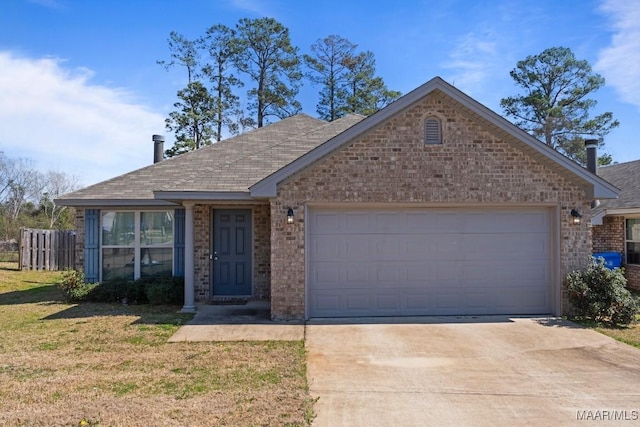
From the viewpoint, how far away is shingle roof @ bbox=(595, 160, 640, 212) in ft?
→ 46.1

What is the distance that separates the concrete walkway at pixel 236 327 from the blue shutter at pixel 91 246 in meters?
3.36

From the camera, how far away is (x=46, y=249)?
61.6ft

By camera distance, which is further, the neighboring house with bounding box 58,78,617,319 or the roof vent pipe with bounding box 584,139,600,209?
the roof vent pipe with bounding box 584,139,600,209

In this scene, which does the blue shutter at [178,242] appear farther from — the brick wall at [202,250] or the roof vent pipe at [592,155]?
the roof vent pipe at [592,155]

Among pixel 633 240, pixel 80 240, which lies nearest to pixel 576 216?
pixel 633 240

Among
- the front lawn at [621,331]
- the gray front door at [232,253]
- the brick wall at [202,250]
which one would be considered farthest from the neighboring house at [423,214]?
the gray front door at [232,253]

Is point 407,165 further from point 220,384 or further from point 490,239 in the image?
point 220,384

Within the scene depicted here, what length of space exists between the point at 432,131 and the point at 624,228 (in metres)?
9.27

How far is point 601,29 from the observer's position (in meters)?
14.1

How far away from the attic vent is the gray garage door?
141cm

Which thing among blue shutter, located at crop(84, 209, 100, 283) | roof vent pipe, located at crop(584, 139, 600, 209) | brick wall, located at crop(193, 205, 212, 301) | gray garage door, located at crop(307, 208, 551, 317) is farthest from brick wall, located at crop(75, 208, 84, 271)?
roof vent pipe, located at crop(584, 139, 600, 209)

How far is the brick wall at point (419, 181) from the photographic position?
8.88 metres

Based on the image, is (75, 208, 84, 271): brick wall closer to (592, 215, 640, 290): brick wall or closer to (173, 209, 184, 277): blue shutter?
(173, 209, 184, 277): blue shutter

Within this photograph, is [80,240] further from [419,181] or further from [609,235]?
[609,235]
